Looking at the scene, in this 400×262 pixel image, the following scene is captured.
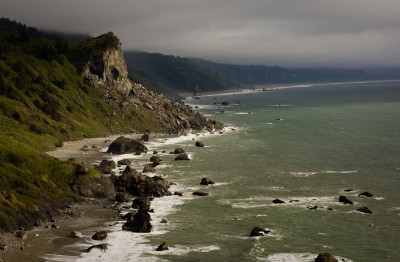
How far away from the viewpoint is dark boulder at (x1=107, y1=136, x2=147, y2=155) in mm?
161875

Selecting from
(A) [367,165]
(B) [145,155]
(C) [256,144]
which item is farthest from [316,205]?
(C) [256,144]

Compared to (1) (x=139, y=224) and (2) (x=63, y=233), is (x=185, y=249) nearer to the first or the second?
(1) (x=139, y=224)

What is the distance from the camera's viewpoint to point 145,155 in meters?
160

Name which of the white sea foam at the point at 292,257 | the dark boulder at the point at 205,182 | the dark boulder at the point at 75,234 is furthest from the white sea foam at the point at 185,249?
the dark boulder at the point at 205,182

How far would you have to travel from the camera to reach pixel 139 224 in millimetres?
81375

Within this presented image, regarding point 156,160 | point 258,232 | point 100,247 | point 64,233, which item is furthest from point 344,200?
point 156,160

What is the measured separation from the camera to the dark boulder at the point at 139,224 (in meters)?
80.8

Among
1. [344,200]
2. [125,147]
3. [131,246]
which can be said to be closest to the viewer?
[131,246]

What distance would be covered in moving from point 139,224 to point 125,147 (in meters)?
83.3

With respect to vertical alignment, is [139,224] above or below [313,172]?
above

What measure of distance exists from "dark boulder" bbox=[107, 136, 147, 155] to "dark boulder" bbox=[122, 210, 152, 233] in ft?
264

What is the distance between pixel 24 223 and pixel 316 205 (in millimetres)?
53331

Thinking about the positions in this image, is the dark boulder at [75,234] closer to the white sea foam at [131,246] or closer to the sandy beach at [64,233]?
the sandy beach at [64,233]

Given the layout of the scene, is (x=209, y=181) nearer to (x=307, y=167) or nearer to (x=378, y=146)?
(x=307, y=167)
